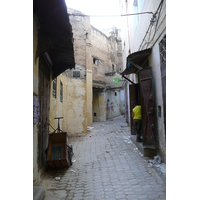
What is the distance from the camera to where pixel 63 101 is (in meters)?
10.7

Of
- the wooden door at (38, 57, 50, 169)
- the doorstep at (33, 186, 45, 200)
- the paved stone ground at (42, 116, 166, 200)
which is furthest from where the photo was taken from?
the wooden door at (38, 57, 50, 169)

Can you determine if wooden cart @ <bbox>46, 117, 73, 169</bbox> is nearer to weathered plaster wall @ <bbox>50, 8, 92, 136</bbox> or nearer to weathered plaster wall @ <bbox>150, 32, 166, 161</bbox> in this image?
weathered plaster wall @ <bbox>150, 32, 166, 161</bbox>

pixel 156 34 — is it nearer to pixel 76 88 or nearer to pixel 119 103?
pixel 76 88

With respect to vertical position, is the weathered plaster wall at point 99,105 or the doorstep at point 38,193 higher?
the weathered plaster wall at point 99,105

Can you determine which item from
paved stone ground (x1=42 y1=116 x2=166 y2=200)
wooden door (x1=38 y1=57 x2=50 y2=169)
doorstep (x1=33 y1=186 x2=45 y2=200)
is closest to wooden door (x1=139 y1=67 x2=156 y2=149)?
paved stone ground (x1=42 y1=116 x2=166 y2=200)

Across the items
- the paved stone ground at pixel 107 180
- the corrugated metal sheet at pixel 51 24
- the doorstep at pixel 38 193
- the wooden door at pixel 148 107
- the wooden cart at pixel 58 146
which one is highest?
the corrugated metal sheet at pixel 51 24

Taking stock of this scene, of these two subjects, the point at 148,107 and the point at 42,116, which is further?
the point at 148,107

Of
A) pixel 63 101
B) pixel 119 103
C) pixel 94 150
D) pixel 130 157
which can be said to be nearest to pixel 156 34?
pixel 130 157

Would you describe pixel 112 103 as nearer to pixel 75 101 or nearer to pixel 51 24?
pixel 75 101

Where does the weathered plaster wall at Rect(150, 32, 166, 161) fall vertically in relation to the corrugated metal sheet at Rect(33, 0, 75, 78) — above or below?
below

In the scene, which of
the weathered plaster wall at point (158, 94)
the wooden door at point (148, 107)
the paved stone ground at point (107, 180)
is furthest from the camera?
the wooden door at point (148, 107)

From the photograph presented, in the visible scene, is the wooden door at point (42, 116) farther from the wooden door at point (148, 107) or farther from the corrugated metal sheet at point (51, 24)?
the wooden door at point (148, 107)

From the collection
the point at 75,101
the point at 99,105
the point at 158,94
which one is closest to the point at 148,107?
the point at 158,94

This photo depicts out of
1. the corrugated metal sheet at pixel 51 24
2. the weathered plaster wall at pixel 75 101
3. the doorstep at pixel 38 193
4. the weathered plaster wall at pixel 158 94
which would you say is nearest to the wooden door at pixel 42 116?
the corrugated metal sheet at pixel 51 24
